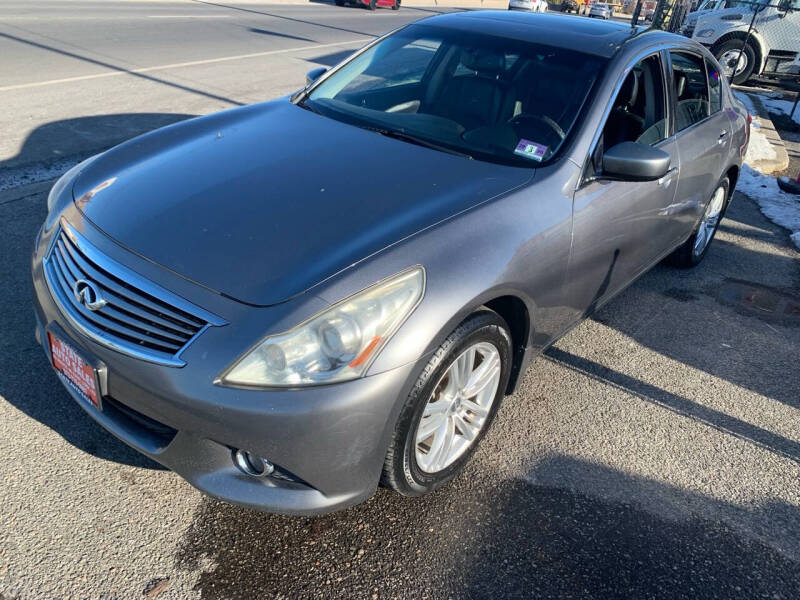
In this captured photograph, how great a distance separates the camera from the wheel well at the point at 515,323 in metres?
2.62

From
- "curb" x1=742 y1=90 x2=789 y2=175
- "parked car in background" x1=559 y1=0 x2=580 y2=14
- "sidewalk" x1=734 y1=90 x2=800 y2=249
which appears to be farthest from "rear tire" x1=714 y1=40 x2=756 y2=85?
"parked car in background" x1=559 y1=0 x2=580 y2=14

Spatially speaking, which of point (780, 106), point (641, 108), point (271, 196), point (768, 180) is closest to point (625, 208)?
point (641, 108)

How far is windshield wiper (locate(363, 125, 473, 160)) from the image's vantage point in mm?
2965

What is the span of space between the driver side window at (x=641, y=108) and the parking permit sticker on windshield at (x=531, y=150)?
0.39 m

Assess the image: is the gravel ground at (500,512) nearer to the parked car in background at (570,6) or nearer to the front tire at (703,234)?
the front tire at (703,234)

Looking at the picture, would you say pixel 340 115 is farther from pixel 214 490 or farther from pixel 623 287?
pixel 214 490

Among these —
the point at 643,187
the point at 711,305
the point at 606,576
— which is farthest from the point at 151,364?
the point at 711,305

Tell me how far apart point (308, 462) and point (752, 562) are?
1.71m

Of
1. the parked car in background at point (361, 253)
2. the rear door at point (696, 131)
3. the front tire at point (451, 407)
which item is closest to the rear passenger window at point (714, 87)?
the rear door at point (696, 131)

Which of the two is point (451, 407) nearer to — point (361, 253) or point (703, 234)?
point (361, 253)

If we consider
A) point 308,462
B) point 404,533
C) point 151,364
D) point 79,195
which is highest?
point 79,195

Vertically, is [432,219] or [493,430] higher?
[432,219]

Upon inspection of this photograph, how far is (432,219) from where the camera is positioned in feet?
7.91

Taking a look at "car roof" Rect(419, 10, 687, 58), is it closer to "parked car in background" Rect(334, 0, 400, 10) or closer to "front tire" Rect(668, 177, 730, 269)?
"front tire" Rect(668, 177, 730, 269)
